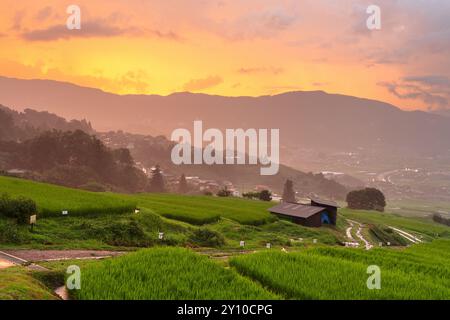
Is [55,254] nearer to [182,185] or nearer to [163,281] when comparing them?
[163,281]

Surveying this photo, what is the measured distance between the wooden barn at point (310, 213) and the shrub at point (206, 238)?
1004 inches

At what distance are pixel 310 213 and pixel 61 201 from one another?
36.0m

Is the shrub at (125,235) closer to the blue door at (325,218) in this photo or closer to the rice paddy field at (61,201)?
the rice paddy field at (61,201)

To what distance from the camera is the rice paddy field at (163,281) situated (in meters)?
11.7

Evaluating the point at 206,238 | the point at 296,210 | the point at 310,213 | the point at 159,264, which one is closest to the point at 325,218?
the point at 296,210

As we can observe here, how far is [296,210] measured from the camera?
196ft

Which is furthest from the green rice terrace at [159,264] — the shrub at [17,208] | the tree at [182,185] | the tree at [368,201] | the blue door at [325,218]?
the tree at [182,185]

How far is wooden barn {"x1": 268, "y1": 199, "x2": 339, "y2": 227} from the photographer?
5653cm

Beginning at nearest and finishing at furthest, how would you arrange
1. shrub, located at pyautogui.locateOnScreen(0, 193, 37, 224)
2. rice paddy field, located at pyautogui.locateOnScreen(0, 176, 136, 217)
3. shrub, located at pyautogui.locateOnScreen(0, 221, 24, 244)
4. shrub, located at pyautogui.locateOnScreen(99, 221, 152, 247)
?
shrub, located at pyautogui.locateOnScreen(0, 221, 24, 244), shrub, located at pyautogui.locateOnScreen(0, 193, 37, 224), shrub, located at pyautogui.locateOnScreen(99, 221, 152, 247), rice paddy field, located at pyautogui.locateOnScreen(0, 176, 136, 217)

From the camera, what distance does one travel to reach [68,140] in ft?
411

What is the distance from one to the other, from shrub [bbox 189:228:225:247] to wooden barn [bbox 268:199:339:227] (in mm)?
25495

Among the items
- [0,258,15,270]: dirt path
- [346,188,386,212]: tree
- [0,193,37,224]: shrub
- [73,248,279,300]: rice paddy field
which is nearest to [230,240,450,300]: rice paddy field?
[73,248,279,300]: rice paddy field

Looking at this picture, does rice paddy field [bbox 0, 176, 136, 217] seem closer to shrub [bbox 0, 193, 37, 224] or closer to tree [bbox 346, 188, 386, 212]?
shrub [bbox 0, 193, 37, 224]
